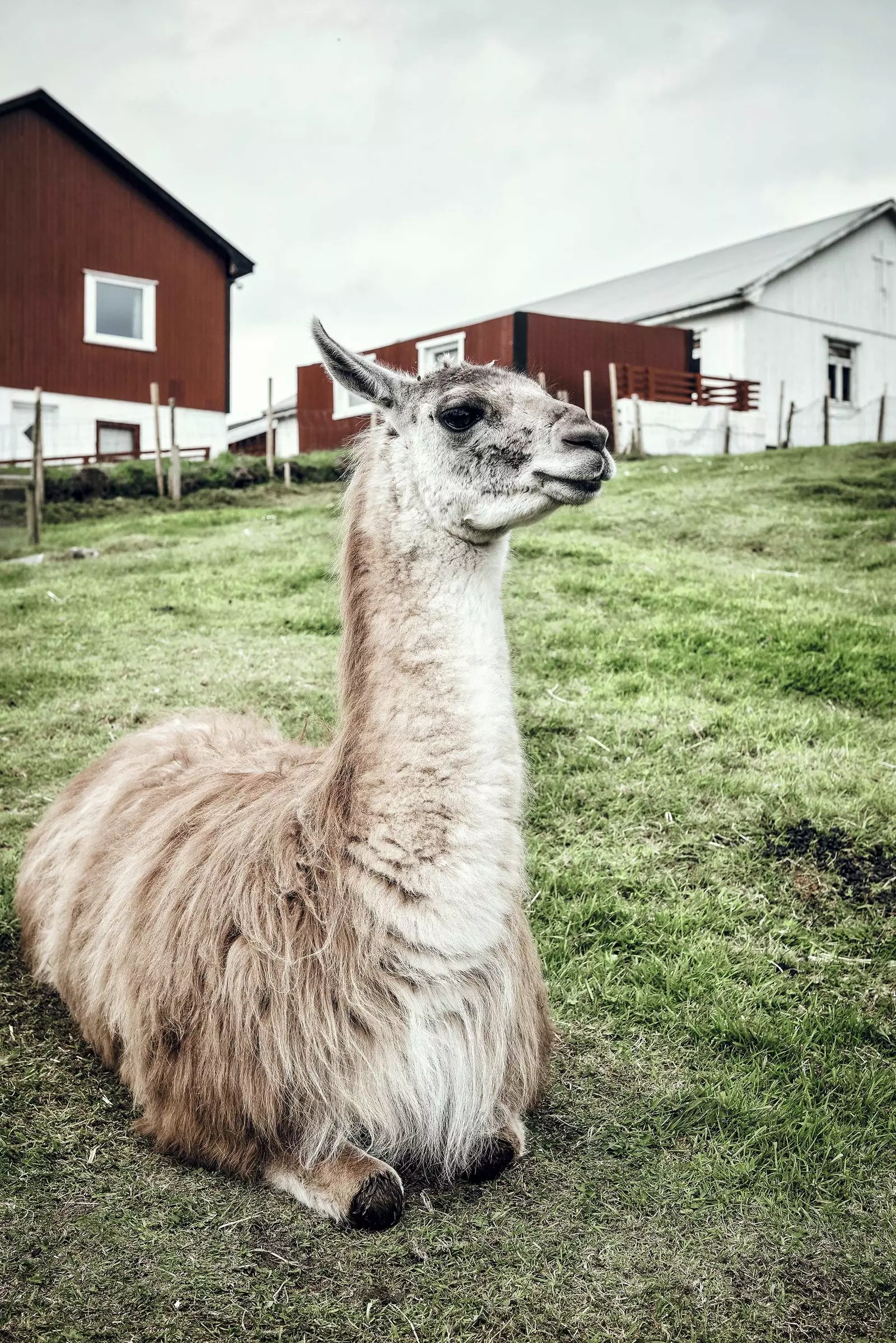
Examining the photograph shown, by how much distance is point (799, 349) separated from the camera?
23078mm

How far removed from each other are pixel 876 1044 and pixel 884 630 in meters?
3.79

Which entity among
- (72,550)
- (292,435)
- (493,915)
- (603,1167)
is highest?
(292,435)

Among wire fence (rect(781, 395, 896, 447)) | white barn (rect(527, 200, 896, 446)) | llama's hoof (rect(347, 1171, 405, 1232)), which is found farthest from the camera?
white barn (rect(527, 200, 896, 446))

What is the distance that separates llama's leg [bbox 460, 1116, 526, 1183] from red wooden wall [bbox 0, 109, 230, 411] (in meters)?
18.1

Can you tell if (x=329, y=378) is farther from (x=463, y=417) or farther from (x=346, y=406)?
(x=463, y=417)

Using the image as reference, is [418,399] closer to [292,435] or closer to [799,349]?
[799,349]

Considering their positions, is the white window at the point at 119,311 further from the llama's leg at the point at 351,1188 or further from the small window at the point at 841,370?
the llama's leg at the point at 351,1188

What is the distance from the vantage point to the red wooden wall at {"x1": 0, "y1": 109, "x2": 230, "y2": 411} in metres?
18.0

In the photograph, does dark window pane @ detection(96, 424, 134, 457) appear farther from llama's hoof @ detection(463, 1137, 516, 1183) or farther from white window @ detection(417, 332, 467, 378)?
llama's hoof @ detection(463, 1137, 516, 1183)

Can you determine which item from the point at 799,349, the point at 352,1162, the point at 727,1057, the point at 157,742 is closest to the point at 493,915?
the point at 352,1162

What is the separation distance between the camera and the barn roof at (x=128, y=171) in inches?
711

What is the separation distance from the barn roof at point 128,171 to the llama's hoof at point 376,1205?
19725 millimetres

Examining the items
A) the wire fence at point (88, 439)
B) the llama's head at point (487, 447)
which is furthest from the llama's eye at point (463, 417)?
the wire fence at point (88, 439)

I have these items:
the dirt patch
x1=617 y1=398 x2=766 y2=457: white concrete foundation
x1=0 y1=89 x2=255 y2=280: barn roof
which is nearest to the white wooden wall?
x1=617 y1=398 x2=766 y2=457: white concrete foundation
